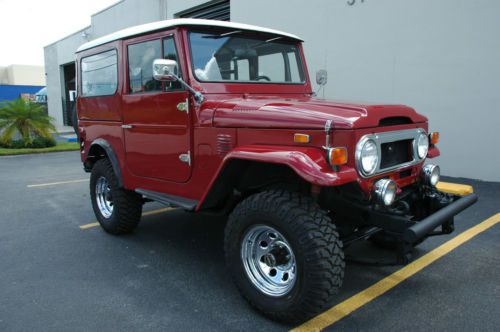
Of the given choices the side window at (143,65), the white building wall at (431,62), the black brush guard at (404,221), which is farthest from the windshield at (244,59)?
the white building wall at (431,62)

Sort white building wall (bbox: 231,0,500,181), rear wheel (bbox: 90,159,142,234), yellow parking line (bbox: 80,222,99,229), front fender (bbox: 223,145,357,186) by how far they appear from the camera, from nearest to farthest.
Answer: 1. front fender (bbox: 223,145,357,186)
2. rear wheel (bbox: 90,159,142,234)
3. yellow parking line (bbox: 80,222,99,229)
4. white building wall (bbox: 231,0,500,181)

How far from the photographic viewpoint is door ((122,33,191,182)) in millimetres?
3480

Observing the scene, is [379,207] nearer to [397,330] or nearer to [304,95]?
[397,330]

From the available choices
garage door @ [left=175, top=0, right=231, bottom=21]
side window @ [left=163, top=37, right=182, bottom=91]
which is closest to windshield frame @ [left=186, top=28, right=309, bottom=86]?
side window @ [left=163, top=37, right=182, bottom=91]

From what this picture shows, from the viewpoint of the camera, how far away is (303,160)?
250cm

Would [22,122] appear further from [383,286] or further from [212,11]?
[383,286]

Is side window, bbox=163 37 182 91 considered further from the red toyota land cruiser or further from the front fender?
the front fender

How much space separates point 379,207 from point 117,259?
252cm

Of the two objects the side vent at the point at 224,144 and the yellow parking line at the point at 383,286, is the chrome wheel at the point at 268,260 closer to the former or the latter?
the yellow parking line at the point at 383,286

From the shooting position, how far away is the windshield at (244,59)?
3.48m

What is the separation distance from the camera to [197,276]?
137 inches

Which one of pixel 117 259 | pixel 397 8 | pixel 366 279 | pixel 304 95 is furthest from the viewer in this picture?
pixel 397 8

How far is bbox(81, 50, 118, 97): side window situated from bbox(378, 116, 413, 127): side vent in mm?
2705

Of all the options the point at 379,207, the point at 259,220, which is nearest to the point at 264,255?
the point at 259,220
